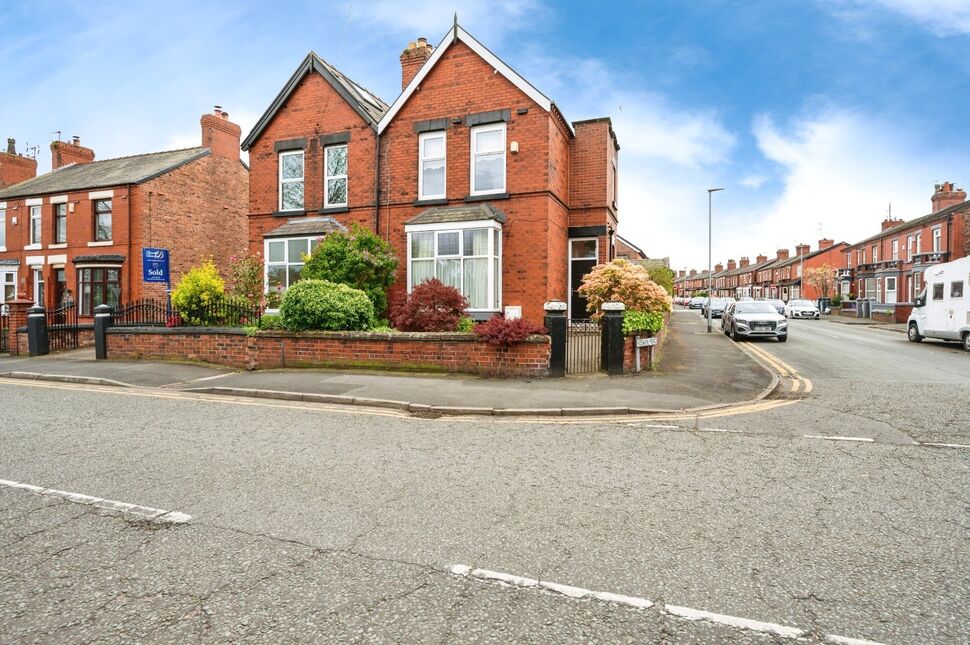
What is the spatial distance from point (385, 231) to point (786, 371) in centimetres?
1227

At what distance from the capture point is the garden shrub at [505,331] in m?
10.5

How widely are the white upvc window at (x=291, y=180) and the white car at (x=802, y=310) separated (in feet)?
122

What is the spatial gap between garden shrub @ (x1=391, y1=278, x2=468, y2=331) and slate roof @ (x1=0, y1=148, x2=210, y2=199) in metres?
18.3

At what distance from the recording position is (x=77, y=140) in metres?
31.5

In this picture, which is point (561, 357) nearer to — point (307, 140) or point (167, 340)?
point (167, 340)

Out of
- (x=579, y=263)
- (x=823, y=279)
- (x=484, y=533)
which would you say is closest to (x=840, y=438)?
(x=484, y=533)

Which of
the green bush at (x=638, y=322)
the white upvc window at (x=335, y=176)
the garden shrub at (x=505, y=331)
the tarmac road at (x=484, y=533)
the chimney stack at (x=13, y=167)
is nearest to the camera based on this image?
the tarmac road at (x=484, y=533)

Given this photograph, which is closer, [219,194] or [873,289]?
[219,194]

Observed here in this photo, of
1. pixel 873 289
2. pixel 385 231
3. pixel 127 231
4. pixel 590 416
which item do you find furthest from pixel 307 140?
pixel 873 289

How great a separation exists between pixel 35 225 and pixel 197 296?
782 inches

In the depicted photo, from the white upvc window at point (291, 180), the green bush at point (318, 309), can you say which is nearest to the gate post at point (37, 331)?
the white upvc window at point (291, 180)

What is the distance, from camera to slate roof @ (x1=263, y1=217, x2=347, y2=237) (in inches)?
661

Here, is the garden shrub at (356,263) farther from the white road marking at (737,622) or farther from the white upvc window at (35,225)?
the white upvc window at (35,225)

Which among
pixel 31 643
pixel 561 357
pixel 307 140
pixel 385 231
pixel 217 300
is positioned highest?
pixel 307 140
